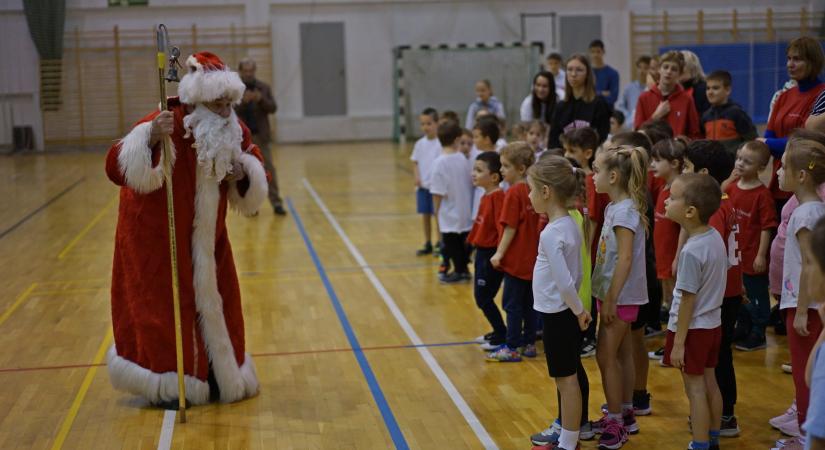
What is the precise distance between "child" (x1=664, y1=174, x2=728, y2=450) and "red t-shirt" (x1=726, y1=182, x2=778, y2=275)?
1.66m

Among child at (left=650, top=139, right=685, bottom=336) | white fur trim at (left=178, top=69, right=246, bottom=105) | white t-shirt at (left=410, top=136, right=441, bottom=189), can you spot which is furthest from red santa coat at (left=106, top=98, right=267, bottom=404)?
white t-shirt at (left=410, top=136, right=441, bottom=189)

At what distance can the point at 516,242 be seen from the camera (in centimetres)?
559

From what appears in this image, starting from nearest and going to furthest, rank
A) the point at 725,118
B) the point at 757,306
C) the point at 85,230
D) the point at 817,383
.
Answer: the point at 817,383, the point at 757,306, the point at 725,118, the point at 85,230

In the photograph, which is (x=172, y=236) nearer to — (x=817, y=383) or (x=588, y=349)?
(x=588, y=349)

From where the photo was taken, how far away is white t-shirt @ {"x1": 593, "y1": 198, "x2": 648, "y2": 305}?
13.8 ft

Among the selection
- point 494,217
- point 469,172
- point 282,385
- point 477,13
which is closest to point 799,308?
point 494,217

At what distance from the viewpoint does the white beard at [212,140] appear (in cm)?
480

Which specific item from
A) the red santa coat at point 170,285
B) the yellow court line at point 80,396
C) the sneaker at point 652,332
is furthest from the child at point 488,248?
the yellow court line at point 80,396

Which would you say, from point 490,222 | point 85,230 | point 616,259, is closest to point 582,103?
point 490,222

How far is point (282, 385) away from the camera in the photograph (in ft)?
17.5

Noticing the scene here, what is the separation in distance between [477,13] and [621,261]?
19.6 m

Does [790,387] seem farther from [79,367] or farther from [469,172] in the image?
[79,367]

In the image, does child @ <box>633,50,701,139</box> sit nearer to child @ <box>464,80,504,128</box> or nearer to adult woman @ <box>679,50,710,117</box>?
adult woman @ <box>679,50,710,117</box>

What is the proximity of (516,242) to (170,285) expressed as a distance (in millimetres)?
2010
